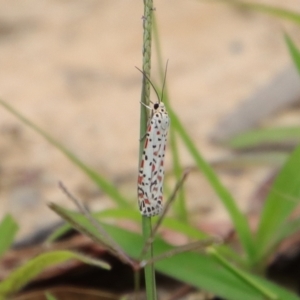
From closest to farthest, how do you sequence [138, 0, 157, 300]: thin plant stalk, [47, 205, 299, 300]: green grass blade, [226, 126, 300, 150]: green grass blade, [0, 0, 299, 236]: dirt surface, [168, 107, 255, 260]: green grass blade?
[138, 0, 157, 300]: thin plant stalk
[47, 205, 299, 300]: green grass blade
[168, 107, 255, 260]: green grass blade
[226, 126, 300, 150]: green grass blade
[0, 0, 299, 236]: dirt surface

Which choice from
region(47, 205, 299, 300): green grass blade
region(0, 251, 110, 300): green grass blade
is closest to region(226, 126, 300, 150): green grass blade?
region(47, 205, 299, 300): green grass blade

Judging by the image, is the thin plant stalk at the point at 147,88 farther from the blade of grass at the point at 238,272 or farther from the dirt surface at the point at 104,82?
the dirt surface at the point at 104,82

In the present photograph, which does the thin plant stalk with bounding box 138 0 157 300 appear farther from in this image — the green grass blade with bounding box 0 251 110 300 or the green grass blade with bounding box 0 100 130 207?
the green grass blade with bounding box 0 100 130 207

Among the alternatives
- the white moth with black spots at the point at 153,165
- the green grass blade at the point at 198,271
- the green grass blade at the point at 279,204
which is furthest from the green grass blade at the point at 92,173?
the white moth with black spots at the point at 153,165

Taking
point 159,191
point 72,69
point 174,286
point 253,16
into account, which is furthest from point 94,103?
point 159,191

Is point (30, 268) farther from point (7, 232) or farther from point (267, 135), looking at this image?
point (267, 135)

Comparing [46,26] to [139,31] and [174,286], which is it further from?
[174,286]
